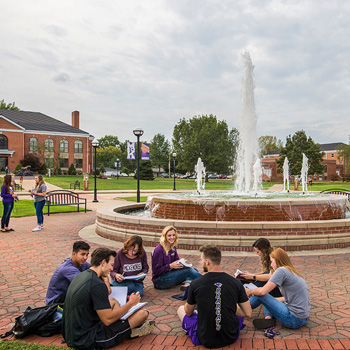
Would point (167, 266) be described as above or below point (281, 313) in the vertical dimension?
above

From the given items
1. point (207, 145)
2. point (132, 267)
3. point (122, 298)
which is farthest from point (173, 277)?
point (207, 145)

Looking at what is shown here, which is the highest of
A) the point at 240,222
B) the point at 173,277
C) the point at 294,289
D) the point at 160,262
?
the point at 240,222

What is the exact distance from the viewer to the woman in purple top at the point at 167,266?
5344mm

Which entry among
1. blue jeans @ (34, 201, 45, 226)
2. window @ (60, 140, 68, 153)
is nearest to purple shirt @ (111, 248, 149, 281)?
blue jeans @ (34, 201, 45, 226)

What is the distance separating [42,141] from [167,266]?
6493cm

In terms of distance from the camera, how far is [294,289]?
400 cm

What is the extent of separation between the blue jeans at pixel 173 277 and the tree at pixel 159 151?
3894 inches

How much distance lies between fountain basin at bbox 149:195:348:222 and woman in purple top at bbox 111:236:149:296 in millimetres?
4294

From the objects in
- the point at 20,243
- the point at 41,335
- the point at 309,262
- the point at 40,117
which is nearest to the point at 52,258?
the point at 20,243

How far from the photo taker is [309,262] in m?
6.96

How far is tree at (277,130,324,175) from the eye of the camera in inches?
2576

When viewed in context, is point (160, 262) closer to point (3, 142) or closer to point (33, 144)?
point (3, 142)

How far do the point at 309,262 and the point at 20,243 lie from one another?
7.22 meters

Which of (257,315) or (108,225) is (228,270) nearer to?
(257,315)
